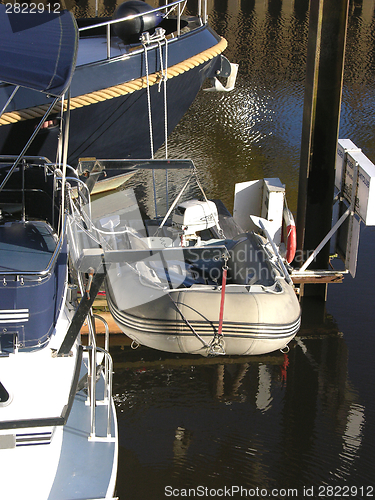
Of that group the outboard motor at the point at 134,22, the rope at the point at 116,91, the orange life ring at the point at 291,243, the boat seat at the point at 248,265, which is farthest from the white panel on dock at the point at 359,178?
the outboard motor at the point at 134,22

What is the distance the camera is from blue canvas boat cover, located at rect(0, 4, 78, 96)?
3.11 meters

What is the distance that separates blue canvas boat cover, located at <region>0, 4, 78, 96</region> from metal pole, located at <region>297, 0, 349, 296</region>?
7.38 ft

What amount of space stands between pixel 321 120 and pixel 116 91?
7.77 feet

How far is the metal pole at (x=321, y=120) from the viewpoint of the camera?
475cm

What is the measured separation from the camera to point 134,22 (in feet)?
21.4

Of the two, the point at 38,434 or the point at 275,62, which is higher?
the point at 275,62

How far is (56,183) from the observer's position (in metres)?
4.33

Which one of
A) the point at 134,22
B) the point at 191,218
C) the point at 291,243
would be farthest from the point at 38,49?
the point at 134,22

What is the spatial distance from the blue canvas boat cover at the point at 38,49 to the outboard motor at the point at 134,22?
256 cm

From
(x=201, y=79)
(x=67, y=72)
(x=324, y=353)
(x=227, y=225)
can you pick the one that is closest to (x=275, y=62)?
(x=201, y=79)

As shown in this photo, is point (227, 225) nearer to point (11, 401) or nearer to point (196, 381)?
point (196, 381)

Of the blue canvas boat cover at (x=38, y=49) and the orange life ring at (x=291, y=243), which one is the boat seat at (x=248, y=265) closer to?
the orange life ring at (x=291, y=243)

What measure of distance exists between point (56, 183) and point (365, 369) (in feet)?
10.6

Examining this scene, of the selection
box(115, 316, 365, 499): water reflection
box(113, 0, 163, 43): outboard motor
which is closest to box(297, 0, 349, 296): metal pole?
box(115, 316, 365, 499): water reflection
